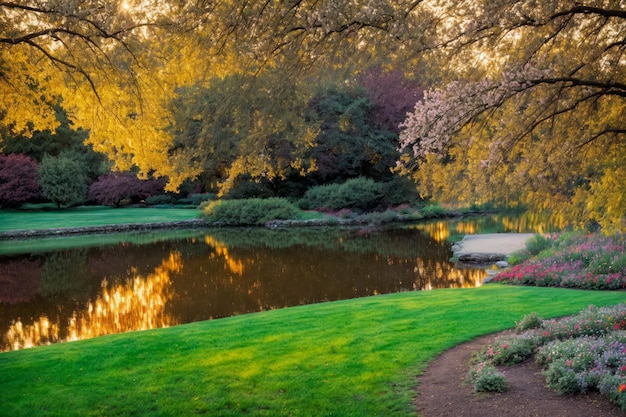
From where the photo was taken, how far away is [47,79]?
8172 mm

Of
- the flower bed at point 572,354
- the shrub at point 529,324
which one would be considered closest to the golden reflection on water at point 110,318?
the shrub at point 529,324

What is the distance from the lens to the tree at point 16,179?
37.8m

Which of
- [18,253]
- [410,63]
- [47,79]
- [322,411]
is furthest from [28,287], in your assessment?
[410,63]

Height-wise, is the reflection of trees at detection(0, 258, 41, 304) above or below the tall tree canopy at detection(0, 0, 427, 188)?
below

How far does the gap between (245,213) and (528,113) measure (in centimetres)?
2823

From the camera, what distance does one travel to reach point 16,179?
1496 inches

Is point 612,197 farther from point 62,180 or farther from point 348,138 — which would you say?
point 62,180

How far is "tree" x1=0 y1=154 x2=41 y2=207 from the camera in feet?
124

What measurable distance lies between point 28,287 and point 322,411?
1389 centimetres

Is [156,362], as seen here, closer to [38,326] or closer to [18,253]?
[38,326]

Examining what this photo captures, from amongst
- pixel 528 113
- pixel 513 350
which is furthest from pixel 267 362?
pixel 528 113

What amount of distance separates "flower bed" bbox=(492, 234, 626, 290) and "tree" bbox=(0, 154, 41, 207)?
111 ft

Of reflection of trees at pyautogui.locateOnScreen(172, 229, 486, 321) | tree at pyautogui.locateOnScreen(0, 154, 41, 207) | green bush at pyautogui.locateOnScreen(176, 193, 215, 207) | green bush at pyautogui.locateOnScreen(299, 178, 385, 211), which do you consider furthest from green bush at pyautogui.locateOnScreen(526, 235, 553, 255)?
tree at pyautogui.locateOnScreen(0, 154, 41, 207)

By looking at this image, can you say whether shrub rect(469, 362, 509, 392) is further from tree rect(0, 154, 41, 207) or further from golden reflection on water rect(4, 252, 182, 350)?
tree rect(0, 154, 41, 207)
